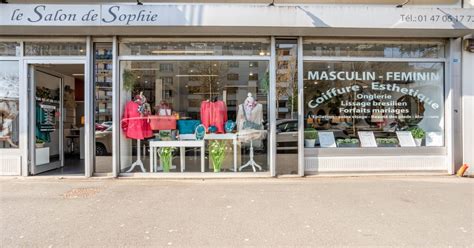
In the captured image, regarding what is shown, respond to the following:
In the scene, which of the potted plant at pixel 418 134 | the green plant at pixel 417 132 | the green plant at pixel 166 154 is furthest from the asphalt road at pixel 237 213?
the green plant at pixel 417 132

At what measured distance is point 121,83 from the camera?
791 cm

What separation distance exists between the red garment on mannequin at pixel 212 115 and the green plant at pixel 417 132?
441cm

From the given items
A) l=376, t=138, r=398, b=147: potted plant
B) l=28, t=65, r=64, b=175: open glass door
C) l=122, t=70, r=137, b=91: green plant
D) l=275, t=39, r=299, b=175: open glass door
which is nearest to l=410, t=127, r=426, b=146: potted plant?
l=376, t=138, r=398, b=147: potted plant

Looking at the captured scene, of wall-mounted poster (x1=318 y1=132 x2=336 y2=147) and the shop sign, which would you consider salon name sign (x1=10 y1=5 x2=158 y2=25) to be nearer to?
the shop sign

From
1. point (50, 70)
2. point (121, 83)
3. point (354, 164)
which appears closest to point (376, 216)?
point (354, 164)

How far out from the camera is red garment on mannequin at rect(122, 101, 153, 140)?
8000mm

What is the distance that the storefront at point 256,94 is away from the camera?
7.57 m

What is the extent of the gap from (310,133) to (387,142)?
6.01 feet

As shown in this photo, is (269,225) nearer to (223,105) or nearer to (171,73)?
(223,105)

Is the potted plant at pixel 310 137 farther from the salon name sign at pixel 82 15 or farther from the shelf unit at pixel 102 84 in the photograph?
the shelf unit at pixel 102 84

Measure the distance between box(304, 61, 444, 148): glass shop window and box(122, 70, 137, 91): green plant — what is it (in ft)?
12.6

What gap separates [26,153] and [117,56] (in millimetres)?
2835

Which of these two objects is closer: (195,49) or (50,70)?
(195,49)

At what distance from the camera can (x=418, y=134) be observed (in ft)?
27.8
